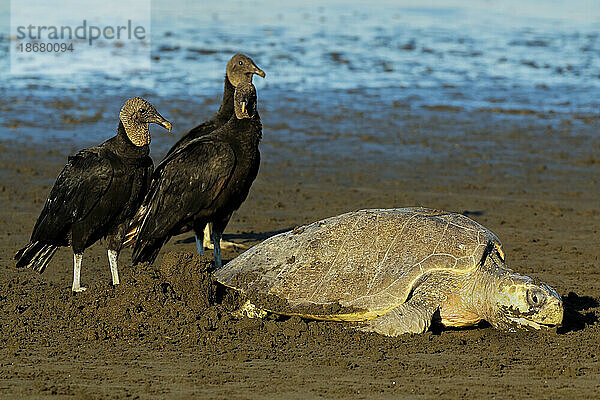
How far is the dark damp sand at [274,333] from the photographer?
5301 millimetres

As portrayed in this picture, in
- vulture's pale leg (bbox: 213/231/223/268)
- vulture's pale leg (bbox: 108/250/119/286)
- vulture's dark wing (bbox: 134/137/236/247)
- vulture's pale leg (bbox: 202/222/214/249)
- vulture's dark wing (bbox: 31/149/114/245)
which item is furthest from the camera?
vulture's pale leg (bbox: 202/222/214/249)

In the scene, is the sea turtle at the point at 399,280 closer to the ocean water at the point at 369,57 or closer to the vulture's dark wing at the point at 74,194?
the vulture's dark wing at the point at 74,194

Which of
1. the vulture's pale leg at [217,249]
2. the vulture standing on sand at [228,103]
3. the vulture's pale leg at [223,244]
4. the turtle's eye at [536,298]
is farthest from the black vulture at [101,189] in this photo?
the turtle's eye at [536,298]

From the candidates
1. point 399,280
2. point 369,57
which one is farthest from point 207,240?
point 369,57

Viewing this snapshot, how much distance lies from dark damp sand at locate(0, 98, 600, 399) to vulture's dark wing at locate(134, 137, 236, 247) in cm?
32

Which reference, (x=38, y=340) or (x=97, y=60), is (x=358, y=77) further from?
(x=38, y=340)

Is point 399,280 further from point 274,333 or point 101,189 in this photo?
point 101,189

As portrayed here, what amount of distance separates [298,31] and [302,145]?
13020mm

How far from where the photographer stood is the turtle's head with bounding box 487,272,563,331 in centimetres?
593

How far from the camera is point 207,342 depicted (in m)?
5.98

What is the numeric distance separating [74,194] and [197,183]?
1052mm

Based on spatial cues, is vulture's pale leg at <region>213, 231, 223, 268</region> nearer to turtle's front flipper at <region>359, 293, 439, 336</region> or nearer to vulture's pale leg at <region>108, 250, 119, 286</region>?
vulture's pale leg at <region>108, 250, 119, 286</region>

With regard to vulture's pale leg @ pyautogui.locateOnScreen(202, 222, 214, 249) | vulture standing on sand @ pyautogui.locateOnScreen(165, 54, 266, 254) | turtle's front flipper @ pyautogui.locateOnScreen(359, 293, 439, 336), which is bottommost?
vulture's pale leg @ pyautogui.locateOnScreen(202, 222, 214, 249)

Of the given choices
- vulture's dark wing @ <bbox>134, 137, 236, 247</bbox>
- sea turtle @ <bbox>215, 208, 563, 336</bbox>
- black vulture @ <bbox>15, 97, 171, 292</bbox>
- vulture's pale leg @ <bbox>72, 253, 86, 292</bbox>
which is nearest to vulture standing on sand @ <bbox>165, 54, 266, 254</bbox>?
vulture's dark wing @ <bbox>134, 137, 236, 247</bbox>
